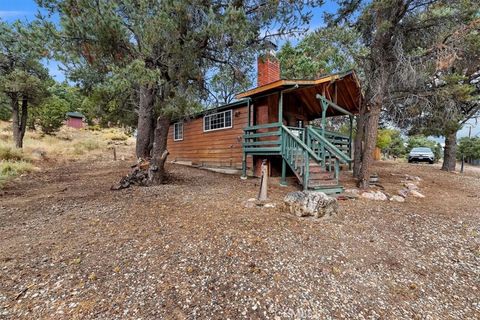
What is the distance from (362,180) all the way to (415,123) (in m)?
5.68

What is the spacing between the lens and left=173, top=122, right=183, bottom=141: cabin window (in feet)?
46.7

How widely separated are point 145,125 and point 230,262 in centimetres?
740

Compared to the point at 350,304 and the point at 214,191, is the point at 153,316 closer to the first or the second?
the point at 350,304

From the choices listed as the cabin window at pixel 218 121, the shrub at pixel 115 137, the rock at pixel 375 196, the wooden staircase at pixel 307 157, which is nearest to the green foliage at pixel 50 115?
the shrub at pixel 115 137

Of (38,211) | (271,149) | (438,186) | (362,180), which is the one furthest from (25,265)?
(438,186)

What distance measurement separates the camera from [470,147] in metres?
22.1

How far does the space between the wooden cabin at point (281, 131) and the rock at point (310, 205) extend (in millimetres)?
1600

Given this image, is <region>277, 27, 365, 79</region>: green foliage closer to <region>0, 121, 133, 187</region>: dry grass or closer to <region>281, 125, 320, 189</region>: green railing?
<region>281, 125, 320, 189</region>: green railing

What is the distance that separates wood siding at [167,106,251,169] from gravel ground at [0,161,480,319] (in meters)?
5.30

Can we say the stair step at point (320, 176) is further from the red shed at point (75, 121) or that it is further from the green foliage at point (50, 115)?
the red shed at point (75, 121)

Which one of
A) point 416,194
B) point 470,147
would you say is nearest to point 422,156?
point 470,147

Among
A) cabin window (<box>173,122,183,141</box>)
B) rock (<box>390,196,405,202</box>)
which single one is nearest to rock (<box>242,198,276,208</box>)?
rock (<box>390,196,405,202</box>)

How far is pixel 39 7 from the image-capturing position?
4.73 metres

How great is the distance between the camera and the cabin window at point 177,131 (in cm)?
1423
